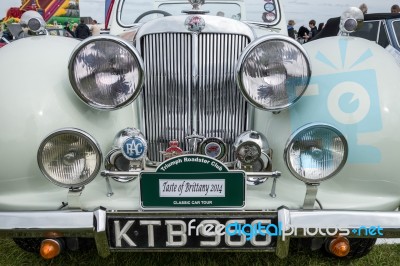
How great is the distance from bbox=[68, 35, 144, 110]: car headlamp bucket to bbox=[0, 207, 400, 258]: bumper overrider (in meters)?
0.53

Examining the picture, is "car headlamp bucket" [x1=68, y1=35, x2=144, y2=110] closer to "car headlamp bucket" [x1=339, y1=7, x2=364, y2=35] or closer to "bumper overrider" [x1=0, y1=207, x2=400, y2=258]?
"bumper overrider" [x1=0, y1=207, x2=400, y2=258]

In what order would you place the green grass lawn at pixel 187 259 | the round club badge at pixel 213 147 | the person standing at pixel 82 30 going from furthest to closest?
the person standing at pixel 82 30 → the green grass lawn at pixel 187 259 → the round club badge at pixel 213 147

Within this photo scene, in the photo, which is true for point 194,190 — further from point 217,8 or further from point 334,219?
point 217,8

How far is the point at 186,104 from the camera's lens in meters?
2.25

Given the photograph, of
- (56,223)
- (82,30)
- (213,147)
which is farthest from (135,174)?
(82,30)

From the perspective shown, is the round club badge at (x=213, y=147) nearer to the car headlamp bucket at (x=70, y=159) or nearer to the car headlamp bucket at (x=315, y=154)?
the car headlamp bucket at (x=315, y=154)

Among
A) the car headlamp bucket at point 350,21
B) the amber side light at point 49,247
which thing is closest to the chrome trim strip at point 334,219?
the amber side light at point 49,247

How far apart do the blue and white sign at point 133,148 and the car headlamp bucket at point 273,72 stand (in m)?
0.53

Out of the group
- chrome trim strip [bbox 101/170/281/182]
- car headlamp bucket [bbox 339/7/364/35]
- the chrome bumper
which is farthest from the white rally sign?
car headlamp bucket [bbox 339/7/364/35]

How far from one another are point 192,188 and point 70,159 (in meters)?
0.53

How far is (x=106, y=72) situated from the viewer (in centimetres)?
185

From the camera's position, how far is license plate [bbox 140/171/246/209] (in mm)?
1688

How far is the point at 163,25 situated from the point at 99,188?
925 mm

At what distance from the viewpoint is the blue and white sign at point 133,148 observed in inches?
72.2
